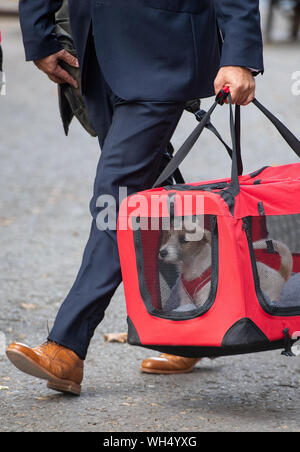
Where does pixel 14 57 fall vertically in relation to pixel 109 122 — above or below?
above

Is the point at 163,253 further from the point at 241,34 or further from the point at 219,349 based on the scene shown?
the point at 241,34

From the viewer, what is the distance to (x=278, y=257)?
111 inches

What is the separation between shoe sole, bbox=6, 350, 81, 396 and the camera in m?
2.99

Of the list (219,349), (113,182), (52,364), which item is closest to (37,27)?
(113,182)

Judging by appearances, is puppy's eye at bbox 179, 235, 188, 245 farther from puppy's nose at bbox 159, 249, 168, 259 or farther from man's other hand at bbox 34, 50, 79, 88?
man's other hand at bbox 34, 50, 79, 88

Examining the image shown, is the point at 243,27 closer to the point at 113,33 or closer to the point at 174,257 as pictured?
the point at 113,33

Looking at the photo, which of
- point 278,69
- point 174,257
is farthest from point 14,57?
point 174,257

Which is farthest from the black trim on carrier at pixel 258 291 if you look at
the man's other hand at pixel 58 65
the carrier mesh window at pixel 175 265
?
the man's other hand at pixel 58 65

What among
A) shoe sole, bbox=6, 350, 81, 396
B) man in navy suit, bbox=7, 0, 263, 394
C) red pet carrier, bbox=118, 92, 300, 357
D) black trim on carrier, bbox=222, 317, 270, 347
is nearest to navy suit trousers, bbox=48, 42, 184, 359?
man in navy suit, bbox=7, 0, 263, 394

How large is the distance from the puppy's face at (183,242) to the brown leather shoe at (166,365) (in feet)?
2.80

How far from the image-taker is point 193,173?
7.89 metres

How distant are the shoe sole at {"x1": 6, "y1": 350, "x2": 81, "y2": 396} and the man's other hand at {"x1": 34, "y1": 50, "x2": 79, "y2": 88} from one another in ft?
3.77

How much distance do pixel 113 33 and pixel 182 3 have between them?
0.91ft

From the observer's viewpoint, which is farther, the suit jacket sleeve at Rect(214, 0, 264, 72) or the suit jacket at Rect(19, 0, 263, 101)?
the suit jacket at Rect(19, 0, 263, 101)
